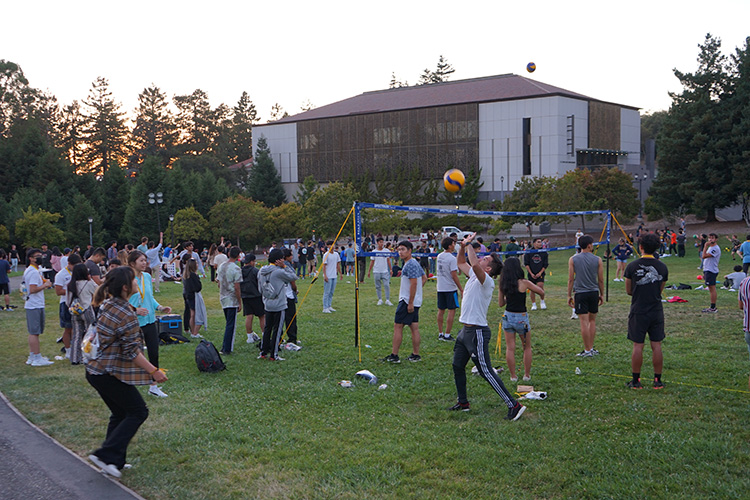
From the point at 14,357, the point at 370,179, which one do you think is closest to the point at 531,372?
the point at 14,357

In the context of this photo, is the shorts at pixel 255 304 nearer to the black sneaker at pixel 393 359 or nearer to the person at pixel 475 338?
the black sneaker at pixel 393 359

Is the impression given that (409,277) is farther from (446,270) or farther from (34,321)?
(34,321)

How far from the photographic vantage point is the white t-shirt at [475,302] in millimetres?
7172

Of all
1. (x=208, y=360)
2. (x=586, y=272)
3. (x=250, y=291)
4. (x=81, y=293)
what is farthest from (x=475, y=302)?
(x=81, y=293)

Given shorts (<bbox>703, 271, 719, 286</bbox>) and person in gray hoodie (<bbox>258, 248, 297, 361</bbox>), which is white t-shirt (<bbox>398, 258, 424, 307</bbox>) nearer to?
person in gray hoodie (<bbox>258, 248, 297, 361</bbox>)

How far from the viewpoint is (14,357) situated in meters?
11.5

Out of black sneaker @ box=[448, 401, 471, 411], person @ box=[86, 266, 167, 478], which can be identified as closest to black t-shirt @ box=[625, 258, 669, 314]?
black sneaker @ box=[448, 401, 471, 411]

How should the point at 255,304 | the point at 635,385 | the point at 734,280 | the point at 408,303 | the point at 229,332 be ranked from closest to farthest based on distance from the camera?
the point at 635,385 → the point at 408,303 → the point at 229,332 → the point at 255,304 → the point at 734,280

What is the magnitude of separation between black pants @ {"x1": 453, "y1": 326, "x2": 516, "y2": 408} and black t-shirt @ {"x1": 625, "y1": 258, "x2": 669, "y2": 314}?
228 cm

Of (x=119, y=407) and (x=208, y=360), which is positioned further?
(x=208, y=360)

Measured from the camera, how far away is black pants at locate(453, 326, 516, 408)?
6.99 m

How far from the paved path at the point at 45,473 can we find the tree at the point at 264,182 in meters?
67.5

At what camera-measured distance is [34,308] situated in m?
10.7

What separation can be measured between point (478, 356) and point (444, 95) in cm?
6410
